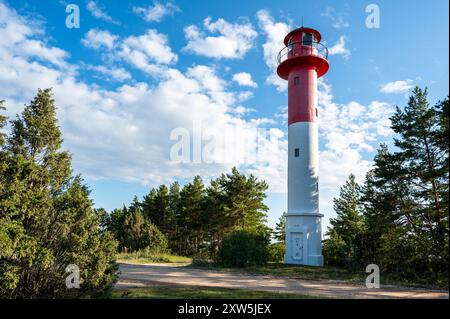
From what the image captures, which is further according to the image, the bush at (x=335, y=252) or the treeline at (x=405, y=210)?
the bush at (x=335, y=252)

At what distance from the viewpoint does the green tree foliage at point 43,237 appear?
28.1ft

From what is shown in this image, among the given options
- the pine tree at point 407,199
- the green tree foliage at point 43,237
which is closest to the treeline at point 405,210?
the pine tree at point 407,199

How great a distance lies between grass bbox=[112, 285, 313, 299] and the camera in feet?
30.8

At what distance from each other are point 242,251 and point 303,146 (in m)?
8.15

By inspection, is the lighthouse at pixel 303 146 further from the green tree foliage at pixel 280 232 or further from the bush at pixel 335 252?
the green tree foliage at pixel 280 232

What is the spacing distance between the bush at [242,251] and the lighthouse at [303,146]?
85.6 inches

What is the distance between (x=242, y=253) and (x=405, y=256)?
8861 millimetres

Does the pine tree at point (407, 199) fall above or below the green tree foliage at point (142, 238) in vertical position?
above

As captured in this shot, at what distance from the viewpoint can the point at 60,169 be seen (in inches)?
424

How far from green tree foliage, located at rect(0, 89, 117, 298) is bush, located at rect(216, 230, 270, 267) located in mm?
10575

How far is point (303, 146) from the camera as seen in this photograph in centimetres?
2122

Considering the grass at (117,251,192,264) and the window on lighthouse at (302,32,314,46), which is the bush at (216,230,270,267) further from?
the window on lighthouse at (302,32,314,46)

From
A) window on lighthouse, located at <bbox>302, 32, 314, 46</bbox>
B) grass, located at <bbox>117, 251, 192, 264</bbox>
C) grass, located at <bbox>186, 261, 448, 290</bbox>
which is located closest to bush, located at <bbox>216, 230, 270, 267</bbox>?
grass, located at <bbox>186, 261, 448, 290</bbox>
